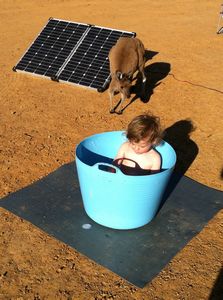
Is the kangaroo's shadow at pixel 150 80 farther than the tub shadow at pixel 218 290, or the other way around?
the kangaroo's shadow at pixel 150 80

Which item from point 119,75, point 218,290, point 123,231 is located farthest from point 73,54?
point 218,290

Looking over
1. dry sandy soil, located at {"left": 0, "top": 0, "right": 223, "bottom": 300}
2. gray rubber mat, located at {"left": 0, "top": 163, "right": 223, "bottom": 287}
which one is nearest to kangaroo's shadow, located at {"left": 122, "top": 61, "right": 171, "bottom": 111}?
dry sandy soil, located at {"left": 0, "top": 0, "right": 223, "bottom": 300}

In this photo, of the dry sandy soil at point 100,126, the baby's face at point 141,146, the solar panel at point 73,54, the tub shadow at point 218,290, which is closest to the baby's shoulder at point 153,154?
the baby's face at point 141,146

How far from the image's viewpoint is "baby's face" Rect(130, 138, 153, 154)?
3994 millimetres

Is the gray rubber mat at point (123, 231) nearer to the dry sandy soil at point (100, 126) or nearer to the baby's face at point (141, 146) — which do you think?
the dry sandy soil at point (100, 126)

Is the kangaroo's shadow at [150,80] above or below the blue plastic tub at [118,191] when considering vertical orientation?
below

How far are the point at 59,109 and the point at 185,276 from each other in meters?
4.09

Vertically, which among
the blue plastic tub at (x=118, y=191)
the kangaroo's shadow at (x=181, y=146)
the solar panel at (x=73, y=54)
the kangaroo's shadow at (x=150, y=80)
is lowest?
the kangaroo's shadow at (x=150, y=80)

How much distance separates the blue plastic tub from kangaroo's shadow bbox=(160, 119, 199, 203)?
1.90ft

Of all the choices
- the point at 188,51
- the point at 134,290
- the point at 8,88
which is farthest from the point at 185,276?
the point at 188,51

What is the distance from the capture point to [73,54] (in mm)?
8438

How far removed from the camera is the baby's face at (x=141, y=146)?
3.99 m

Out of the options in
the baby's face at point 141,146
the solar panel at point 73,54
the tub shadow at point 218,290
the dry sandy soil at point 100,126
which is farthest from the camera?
the solar panel at point 73,54

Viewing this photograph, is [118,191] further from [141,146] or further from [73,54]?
[73,54]
